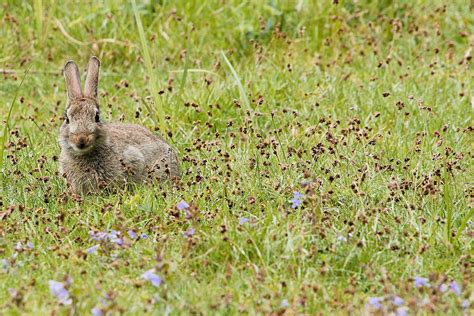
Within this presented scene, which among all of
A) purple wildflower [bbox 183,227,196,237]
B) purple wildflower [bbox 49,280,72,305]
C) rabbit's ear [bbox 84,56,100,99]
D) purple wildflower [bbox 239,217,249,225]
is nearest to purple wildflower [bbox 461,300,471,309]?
purple wildflower [bbox 239,217,249,225]

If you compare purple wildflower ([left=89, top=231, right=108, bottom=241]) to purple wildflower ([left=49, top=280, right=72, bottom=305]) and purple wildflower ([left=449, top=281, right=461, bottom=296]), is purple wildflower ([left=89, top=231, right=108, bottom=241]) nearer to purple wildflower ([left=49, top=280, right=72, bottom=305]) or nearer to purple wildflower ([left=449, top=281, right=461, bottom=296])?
purple wildflower ([left=49, top=280, right=72, bottom=305])

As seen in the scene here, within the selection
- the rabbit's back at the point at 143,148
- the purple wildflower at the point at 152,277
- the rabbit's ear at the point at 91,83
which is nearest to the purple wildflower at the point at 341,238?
the purple wildflower at the point at 152,277

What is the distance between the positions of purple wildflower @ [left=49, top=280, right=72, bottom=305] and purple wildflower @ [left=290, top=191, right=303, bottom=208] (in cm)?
156

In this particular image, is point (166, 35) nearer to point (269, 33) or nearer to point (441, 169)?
point (269, 33)

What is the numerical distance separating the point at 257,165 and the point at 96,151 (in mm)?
1168

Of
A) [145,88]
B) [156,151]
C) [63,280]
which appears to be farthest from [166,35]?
[63,280]

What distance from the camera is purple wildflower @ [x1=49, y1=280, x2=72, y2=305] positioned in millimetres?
4277

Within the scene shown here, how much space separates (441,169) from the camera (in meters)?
6.36

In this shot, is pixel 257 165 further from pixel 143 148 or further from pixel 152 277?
pixel 152 277

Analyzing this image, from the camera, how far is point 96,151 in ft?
21.7

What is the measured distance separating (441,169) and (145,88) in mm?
3080

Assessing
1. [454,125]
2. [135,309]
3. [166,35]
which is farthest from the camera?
[166,35]

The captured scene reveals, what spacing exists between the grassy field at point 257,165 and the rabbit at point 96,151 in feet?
0.47

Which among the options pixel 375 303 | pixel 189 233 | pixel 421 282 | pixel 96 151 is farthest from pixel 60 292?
pixel 96 151
